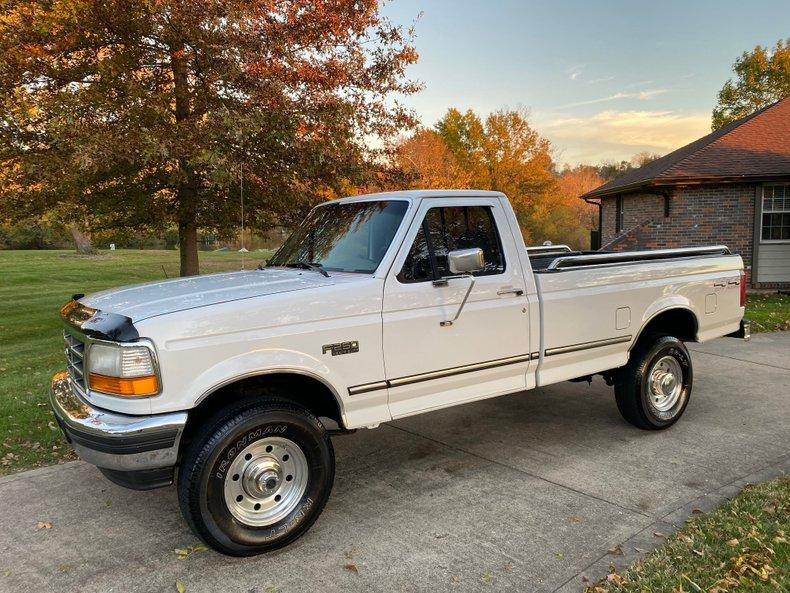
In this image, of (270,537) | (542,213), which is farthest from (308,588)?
(542,213)

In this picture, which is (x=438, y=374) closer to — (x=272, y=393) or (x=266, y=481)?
(x=272, y=393)

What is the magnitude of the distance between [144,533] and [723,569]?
342 cm

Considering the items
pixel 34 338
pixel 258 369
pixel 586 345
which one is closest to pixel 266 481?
pixel 258 369

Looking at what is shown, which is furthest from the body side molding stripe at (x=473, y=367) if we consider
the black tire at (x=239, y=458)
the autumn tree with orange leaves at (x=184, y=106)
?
the autumn tree with orange leaves at (x=184, y=106)

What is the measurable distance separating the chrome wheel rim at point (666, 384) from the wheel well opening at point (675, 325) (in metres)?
0.29

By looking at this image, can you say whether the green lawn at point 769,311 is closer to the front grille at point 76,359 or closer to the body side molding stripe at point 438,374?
the body side molding stripe at point 438,374

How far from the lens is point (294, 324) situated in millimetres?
3502

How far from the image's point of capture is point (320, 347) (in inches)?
141

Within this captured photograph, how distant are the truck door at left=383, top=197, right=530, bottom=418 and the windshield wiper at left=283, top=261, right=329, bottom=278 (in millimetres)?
529

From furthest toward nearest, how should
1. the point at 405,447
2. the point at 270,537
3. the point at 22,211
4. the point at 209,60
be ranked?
the point at 22,211
the point at 209,60
the point at 405,447
the point at 270,537

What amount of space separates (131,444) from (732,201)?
1768 cm

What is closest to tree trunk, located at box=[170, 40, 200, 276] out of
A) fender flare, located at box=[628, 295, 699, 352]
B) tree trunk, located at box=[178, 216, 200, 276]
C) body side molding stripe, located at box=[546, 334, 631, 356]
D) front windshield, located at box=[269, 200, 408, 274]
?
tree trunk, located at box=[178, 216, 200, 276]

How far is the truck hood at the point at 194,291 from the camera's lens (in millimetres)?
3348

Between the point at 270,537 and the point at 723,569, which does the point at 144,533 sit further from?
the point at 723,569
